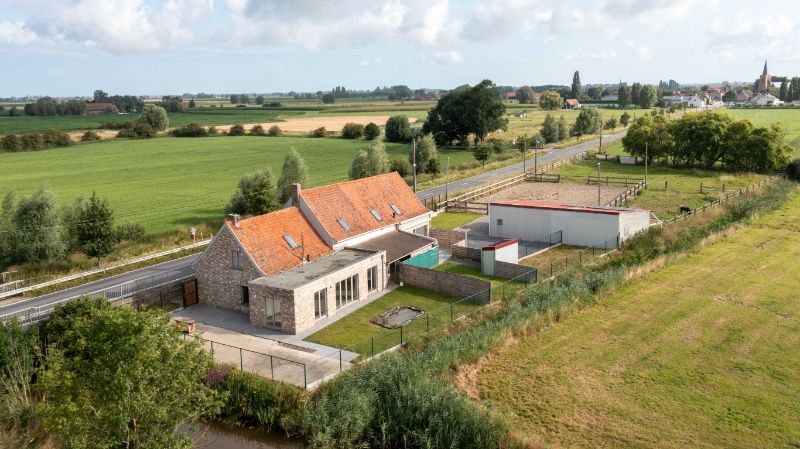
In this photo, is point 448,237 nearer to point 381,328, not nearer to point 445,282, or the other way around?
point 445,282

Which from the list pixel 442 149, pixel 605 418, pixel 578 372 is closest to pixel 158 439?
pixel 605 418

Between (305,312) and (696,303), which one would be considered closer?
(305,312)

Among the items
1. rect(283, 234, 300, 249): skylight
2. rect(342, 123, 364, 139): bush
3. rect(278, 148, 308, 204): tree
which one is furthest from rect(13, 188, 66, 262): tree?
rect(342, 123, 364, 139): bush

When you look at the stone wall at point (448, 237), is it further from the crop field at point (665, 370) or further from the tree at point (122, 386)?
the tree at point (122, 386)

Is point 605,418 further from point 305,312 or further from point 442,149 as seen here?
point 442,149

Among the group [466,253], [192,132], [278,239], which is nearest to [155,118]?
[192,132]

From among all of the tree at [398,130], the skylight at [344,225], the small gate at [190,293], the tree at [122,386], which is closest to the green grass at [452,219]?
the skylight at [344,225]

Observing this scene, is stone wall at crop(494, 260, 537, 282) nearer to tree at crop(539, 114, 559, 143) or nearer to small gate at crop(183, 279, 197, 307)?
small gate at crop(183, 279, 197, 307)

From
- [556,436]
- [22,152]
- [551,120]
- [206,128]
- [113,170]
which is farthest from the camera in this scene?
[206,128]
